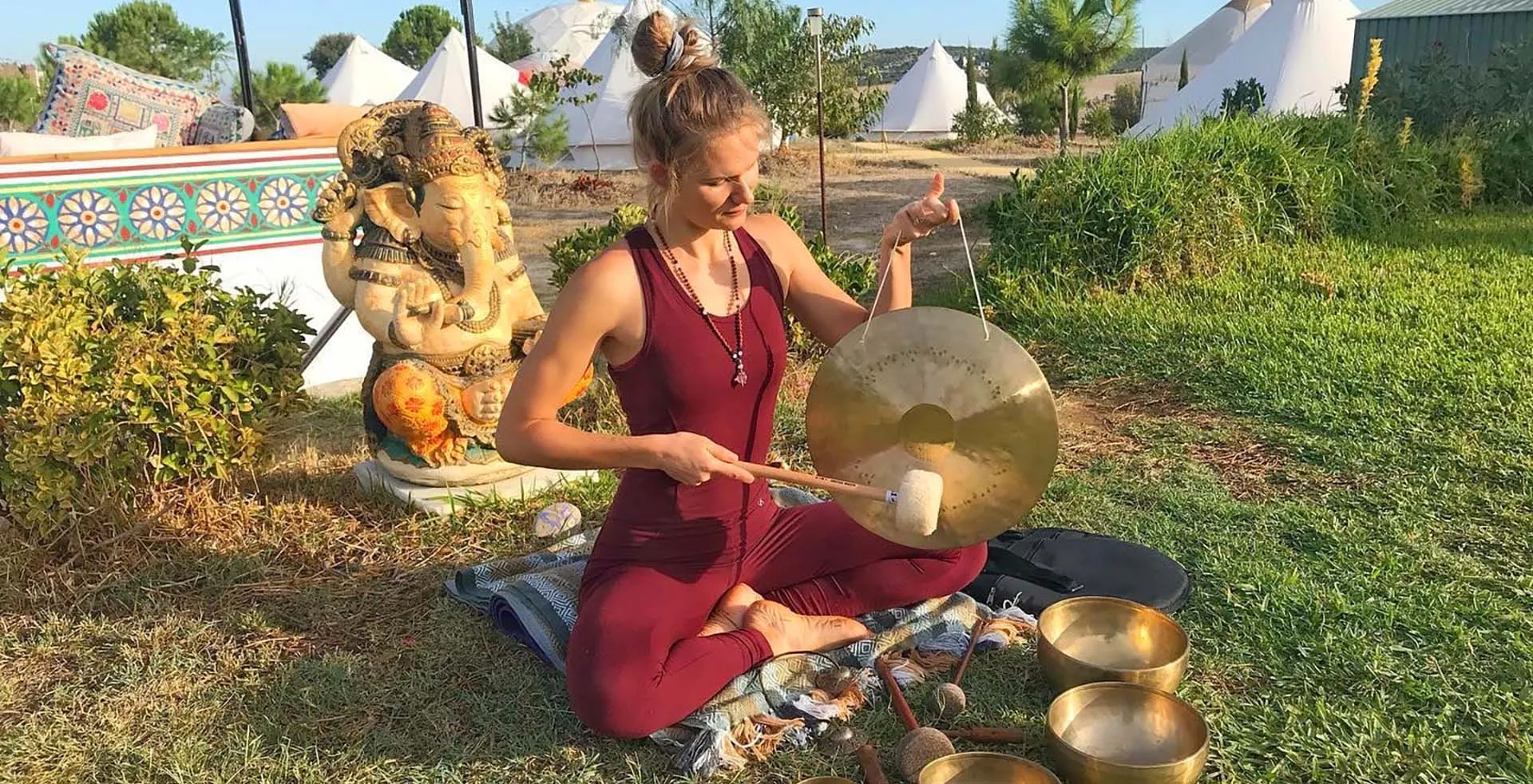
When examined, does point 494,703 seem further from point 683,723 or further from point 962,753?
point 962,753

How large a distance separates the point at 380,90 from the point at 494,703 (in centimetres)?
2027

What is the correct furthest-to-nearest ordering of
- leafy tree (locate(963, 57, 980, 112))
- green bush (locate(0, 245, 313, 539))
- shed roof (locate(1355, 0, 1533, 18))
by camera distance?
leafy tree (locate(963, 57, 980, 112)) → shed roof (locate(1355, 0, 1533, 18)) → green bush (locate(0, 245, 313, 539))

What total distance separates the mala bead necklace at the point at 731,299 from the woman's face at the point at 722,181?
0.11 meters

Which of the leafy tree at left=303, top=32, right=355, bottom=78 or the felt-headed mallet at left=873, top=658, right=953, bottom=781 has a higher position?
the leafy tree at left=303, top=32, right=355, bottom=78

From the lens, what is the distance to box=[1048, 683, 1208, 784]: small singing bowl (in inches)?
77.5

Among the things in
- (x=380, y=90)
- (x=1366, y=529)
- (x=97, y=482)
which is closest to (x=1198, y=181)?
(x=1366, y=529)

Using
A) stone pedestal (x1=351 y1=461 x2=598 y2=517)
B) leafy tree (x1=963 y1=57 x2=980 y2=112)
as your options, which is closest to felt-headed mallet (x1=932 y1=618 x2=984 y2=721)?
stone pedestal (x1=351 y1=461 x2=598 y2=517)

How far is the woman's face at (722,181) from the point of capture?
1.99 meters

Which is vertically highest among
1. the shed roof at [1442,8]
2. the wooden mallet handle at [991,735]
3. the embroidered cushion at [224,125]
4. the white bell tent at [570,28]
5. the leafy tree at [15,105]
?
the white bell tent at [570,28]

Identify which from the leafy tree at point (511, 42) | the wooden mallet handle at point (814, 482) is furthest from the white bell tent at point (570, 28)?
the wooden mallet handle at point (814, 482)

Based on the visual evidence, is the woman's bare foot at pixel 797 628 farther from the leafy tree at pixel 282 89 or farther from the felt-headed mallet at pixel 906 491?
the leafy tree at pixel 282 89

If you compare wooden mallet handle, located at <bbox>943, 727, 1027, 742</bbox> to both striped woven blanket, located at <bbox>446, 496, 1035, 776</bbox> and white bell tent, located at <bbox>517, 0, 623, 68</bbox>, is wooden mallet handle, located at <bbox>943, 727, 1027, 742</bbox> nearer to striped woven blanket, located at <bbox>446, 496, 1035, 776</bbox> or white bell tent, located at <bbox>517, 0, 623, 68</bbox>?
striped woven blanket, located at <bbox>446, 496, 1035, 776</bbox>

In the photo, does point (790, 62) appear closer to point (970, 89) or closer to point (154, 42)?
point (970, 89)

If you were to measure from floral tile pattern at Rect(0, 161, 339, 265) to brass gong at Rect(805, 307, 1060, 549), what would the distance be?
3.69 metres
